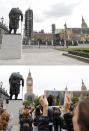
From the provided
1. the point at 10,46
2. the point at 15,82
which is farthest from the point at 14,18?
the point at 15,82

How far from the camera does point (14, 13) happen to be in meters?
10.7

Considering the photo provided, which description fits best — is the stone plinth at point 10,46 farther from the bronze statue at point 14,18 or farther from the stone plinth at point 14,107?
the stone plinth at point 14,107

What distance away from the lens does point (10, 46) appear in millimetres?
10297

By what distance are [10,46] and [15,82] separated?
1.88m

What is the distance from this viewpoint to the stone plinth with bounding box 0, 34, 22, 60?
10289mm

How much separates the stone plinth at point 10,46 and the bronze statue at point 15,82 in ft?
4.37

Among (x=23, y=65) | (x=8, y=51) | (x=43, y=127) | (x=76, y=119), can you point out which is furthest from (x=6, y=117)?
(x=8, y=51)

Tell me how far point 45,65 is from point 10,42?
113 inches

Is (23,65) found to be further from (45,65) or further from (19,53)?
(19,53)

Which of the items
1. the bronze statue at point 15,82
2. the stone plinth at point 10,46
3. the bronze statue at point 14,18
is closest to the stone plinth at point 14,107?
the bronze statue at point 15,82

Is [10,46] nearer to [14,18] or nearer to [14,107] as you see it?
[14,18]

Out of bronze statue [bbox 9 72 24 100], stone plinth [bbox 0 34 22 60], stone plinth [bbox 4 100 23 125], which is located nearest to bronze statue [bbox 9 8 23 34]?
stone plinth [bbox 0 34 22 60]

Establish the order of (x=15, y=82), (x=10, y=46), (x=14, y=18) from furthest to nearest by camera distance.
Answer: (x=14, y=18)
(x=10, y=46)
(x=15, y=82)

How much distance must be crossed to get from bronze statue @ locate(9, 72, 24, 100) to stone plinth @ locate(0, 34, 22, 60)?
1.33 m
